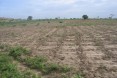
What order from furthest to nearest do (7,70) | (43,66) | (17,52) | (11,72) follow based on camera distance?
(17,52) < (43,66) < (7,70) < (11,72)

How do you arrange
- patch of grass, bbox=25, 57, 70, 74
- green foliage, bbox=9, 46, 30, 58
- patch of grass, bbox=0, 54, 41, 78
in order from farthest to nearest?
green foliage, bbox=9, 46, 30, 58, patch of grass, bbox=25, 57, 70, 74, patch of grass, bbox=0, 54, 41, 78

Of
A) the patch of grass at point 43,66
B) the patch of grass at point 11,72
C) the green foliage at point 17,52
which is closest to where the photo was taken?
the patch of grass at point 11,72

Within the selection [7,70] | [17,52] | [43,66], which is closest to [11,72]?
[7,70]

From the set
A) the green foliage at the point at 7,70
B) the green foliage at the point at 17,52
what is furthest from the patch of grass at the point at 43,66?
the green foliage at the point at 17,52

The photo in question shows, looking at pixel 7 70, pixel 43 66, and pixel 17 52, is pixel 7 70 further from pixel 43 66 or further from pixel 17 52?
pixel 17 52

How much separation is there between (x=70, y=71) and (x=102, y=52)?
3.58 metres

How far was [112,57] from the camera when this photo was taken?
33.4ft

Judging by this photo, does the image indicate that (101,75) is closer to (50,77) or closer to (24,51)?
(50,77)

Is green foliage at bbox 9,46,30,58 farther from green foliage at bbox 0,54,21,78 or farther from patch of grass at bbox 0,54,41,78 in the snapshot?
patch of grass at bbox 0,54,41,78

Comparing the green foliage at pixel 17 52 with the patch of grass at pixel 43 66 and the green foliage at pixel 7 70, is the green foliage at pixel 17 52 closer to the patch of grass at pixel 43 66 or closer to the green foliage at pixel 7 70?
the patch of grass at pixel 43 66

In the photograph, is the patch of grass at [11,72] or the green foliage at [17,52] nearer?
the patch of grass at [11,72]

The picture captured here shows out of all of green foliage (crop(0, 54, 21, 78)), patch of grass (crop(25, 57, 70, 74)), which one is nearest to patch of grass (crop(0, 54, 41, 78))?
green foliage (crop(0, 54, 21, 78))

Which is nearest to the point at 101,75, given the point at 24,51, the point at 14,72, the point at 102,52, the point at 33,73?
the point at 33,73

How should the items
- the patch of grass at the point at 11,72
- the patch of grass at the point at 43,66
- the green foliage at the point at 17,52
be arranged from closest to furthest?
the patch of grass at the point at 11,72, the patch of grass at the point at 43,66, the green foliage at the point at 17,52
